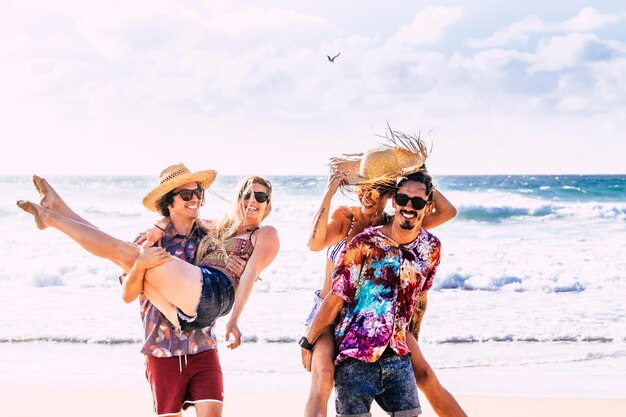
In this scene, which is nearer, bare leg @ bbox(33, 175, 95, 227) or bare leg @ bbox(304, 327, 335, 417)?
bare leg @ bbox(304, 327, 335, 417)

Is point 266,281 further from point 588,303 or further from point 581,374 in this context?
point 581,374

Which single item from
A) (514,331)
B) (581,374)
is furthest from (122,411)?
(514,331)

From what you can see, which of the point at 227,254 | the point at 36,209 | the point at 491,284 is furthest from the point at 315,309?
the point at 491,284

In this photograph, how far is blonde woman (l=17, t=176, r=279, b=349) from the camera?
4.02 m

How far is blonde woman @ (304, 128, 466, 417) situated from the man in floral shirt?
0.09 m

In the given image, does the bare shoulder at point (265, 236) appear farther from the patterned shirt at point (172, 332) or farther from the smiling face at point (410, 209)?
the smiling face at point (410, 209)

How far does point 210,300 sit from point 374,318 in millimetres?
941

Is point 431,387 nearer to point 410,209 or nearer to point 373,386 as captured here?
point 373,386

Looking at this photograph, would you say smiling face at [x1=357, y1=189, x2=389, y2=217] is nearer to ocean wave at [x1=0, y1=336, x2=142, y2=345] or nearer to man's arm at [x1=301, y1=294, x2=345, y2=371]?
man's arm at [x1=301, y1=294, x2=345, y2=371]

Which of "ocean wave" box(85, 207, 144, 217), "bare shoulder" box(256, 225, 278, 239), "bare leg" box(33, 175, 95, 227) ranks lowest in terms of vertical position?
"ocean wave" box(85, 207, 144, 217)

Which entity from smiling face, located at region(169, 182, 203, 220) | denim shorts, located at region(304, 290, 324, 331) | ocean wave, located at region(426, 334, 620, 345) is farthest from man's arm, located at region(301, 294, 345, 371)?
ocean wave, located at region(426, 334, 620, 345)

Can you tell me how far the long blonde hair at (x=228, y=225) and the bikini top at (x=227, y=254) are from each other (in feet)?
0.06

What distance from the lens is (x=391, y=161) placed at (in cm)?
391

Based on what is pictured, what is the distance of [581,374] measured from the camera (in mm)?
7570
